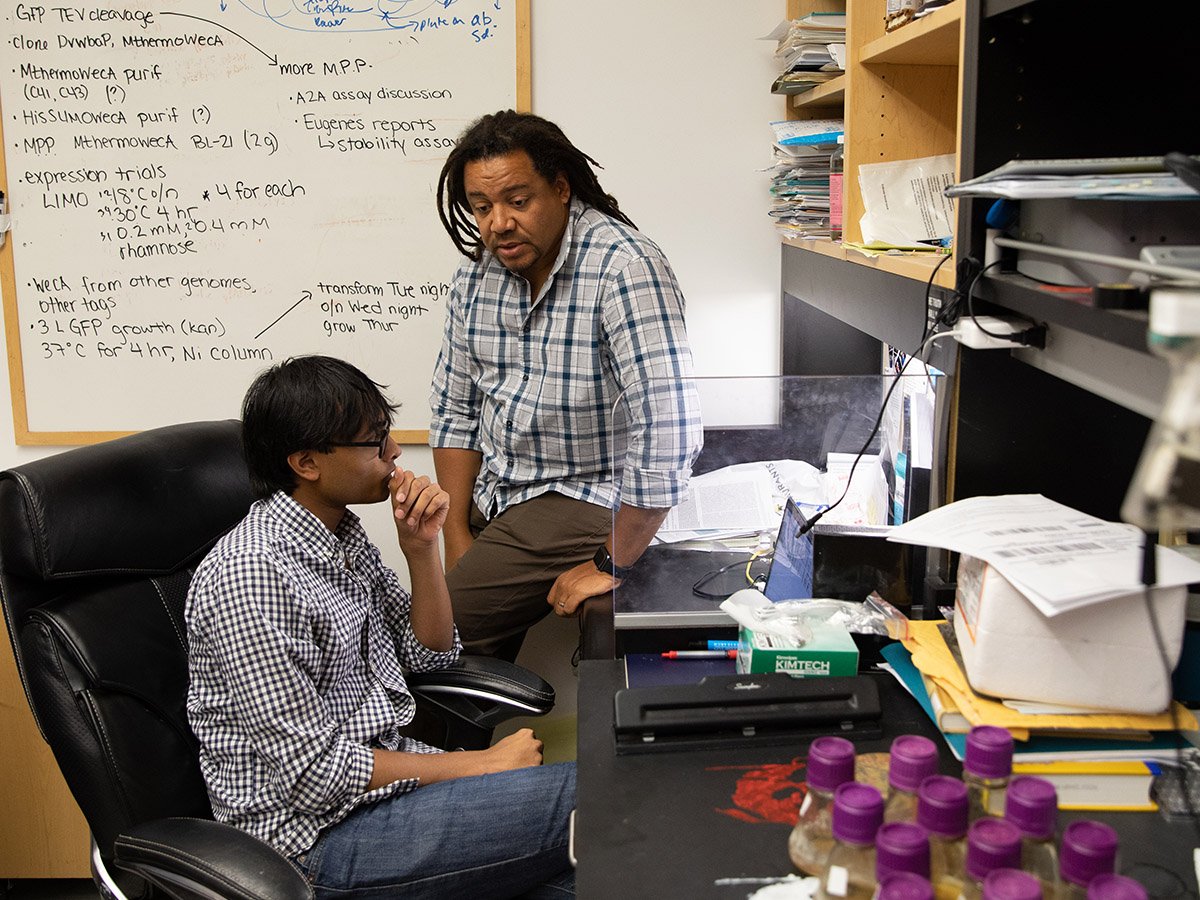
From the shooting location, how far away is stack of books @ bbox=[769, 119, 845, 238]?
2.16 m

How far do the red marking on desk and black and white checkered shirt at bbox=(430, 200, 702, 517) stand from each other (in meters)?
0.83

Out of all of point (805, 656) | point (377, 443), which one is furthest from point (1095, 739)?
point (377, 443)

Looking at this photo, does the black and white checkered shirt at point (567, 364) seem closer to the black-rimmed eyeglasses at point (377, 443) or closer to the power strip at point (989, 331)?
the black-rimmed eyeglasses at point (377, 443)

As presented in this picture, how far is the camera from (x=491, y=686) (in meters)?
1.77

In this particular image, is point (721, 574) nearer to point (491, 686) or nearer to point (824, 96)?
point (491, 686)

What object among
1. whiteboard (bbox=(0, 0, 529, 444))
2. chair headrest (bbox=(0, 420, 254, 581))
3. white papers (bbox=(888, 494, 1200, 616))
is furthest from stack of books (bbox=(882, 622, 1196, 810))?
whiteboard (bbox=(0, 0, 529, 444))

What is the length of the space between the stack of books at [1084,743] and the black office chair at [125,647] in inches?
28.0

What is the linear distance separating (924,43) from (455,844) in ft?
3.90

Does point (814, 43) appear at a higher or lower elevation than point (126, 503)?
higher

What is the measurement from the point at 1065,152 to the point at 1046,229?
0.18m

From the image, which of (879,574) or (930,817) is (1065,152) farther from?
(930,817)

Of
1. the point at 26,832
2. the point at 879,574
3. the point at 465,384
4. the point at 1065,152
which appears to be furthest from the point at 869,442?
the point at 26,832

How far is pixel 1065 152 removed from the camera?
122 centimetres

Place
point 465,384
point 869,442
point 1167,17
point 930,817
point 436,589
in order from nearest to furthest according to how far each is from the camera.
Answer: point 930,817 < point 1167,17 < point 869,442 < point 436,589 < point 465,384
